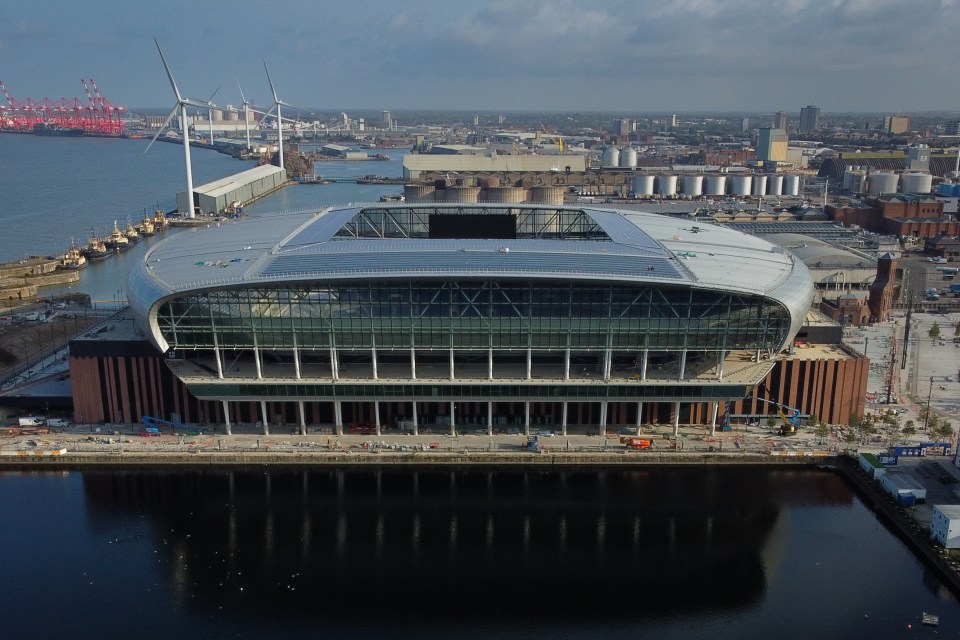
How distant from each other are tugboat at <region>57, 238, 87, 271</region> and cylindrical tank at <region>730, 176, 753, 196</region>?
10111 centimetres

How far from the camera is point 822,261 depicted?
73688 millimetres

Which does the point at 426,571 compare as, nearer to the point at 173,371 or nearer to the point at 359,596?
the point at 359,596

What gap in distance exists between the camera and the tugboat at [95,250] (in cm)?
9806

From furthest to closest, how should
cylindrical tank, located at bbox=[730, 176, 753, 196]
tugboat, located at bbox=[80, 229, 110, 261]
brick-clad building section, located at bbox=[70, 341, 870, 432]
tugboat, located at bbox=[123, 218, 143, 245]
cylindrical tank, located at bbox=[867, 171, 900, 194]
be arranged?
cylindrical tank, located at bbox=[730, 176, 753, 196]
cylindrical tank, located at bbox=[867, 171, 900, 194]
tugboat, located at bbox=[123, 218, 143, 245]
tugboat, located at bbox=[80, 229, 110, 261]
brick-clad building section, located at bbox=[70, 341, 870, 432]

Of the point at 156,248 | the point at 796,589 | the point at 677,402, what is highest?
the point at 156,248

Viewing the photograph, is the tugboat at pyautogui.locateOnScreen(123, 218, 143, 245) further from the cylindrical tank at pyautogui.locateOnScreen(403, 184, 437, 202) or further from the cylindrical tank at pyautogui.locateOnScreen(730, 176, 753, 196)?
the cylindrical tank at pyautogui.locateOnScreen(730, 176, 753, 196)

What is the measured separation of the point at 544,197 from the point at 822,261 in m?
60.5

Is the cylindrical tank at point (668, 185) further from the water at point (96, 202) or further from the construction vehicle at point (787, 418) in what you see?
the construction vehicle at point (787, 418)

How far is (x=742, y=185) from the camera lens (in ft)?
472

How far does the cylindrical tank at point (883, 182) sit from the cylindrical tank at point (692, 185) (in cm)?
2793

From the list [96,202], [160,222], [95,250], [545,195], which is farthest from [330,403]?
[96,202]

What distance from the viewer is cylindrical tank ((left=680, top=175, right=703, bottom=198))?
14212 cm

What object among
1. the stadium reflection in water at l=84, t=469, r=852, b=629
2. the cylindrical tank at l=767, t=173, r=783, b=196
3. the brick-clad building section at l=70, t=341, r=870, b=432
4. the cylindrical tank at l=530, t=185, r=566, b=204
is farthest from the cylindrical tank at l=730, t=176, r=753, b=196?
the stadium reflection in water at l=84, t=469, r=852, b=629

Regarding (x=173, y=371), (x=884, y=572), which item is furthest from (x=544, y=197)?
(x=884, y=572)
